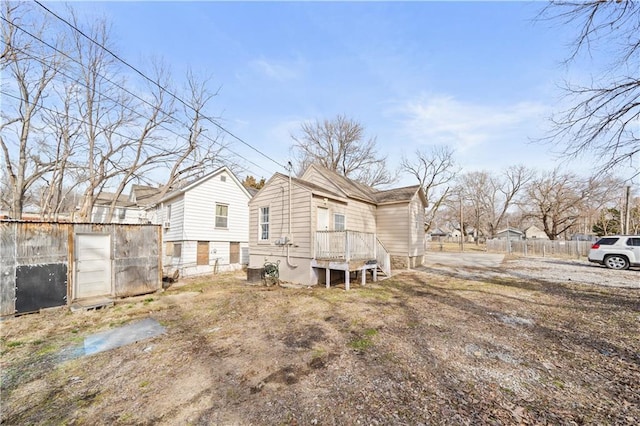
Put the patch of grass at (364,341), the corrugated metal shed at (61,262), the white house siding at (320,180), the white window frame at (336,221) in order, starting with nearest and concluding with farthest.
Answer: the patch of grass at (364,341) < the corrugated metal shed at (61,262) < the white window frame at (336,221) < the white house siding at (320,180)

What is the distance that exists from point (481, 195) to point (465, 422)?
48803 millimetres

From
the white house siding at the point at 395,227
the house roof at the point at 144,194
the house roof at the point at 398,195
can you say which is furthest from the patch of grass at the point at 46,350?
the house roof at the point at 144,194

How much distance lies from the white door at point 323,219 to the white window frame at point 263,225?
2.47 m

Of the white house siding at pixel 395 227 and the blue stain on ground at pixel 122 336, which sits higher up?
the white house siding at pixel 395 227

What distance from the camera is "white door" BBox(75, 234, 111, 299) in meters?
7.30

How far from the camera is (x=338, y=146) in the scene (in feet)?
92.1

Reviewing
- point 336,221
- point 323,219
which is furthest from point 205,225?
point 336,221

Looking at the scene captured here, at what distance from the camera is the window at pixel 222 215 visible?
1486 cm

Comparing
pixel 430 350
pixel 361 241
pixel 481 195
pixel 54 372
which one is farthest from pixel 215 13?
pixel 481 195

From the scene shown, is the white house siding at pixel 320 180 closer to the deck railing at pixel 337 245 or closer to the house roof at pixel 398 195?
the deck railing at pixel 337 245

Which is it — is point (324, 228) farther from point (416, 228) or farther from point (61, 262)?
point (61, 262)

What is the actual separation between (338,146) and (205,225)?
58.8 ft

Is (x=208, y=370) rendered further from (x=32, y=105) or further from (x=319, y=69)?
(x=32, y=105)

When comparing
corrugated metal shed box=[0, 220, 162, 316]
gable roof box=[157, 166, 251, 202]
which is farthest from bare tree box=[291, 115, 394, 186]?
corrugated metal shed box=[0, 220, 162, 316]
